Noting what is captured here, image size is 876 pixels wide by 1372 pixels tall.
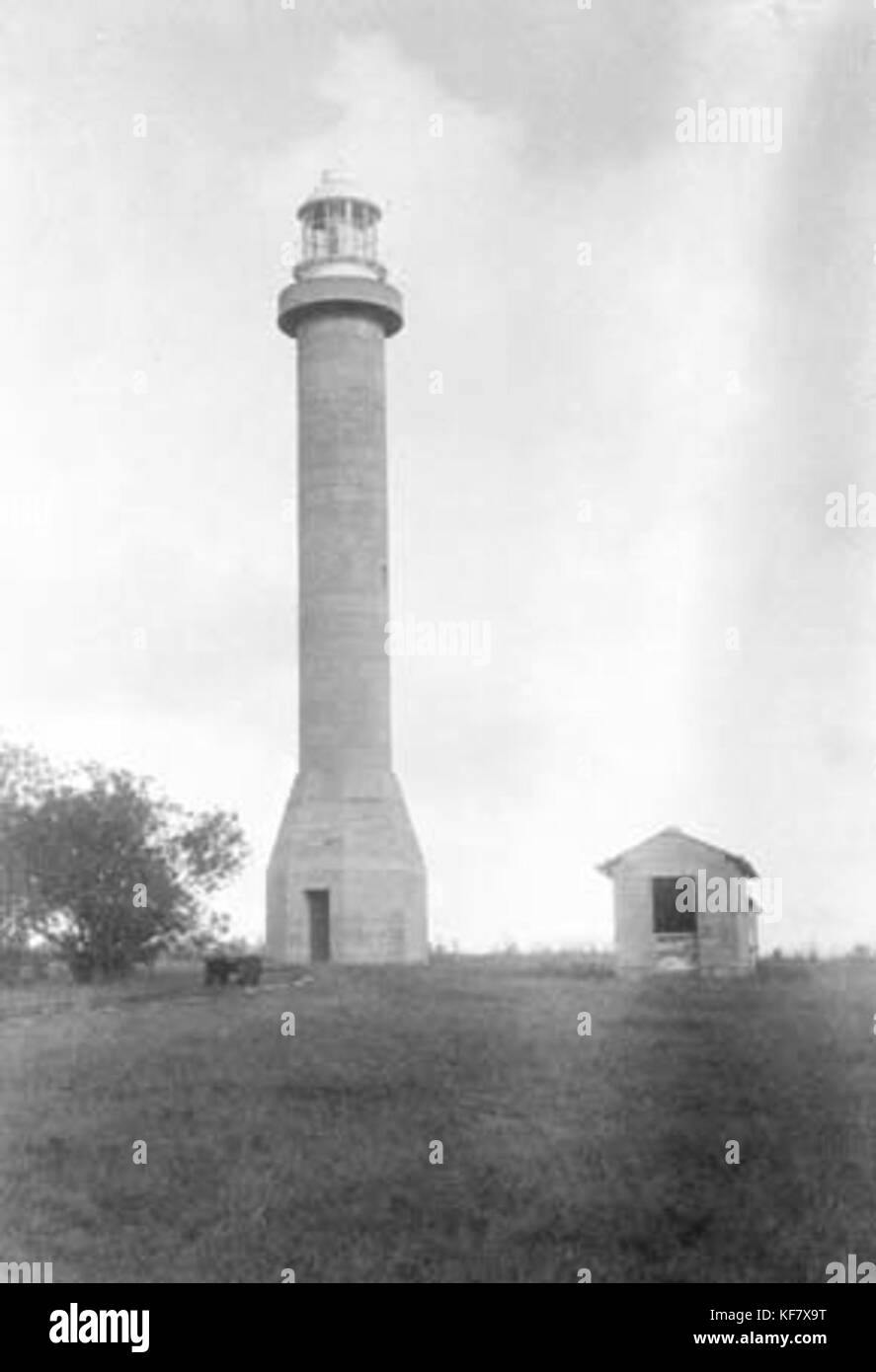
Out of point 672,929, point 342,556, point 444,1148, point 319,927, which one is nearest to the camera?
point 444,1148

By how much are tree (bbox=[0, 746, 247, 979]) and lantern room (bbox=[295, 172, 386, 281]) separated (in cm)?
1418

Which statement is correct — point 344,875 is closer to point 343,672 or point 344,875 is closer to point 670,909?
point 343,672

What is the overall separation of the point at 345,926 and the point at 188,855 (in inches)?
194

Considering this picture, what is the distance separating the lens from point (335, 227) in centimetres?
4384

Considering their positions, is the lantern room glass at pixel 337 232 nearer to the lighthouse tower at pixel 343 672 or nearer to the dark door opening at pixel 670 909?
the lighthouse tower at pixel 343 672

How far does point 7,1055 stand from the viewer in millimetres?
20844

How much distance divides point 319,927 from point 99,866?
747 centimetres

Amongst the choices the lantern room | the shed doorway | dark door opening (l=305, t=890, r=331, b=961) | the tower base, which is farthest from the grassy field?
the lantern room

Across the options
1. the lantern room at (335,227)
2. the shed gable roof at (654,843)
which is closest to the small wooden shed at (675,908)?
the shed gable roof at (654,843)

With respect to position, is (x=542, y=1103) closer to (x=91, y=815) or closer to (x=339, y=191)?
(x=91, y=815)

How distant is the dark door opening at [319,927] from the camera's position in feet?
140

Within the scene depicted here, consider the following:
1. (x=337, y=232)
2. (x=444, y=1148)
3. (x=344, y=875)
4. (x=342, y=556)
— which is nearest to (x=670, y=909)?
(x=344, y=875)
